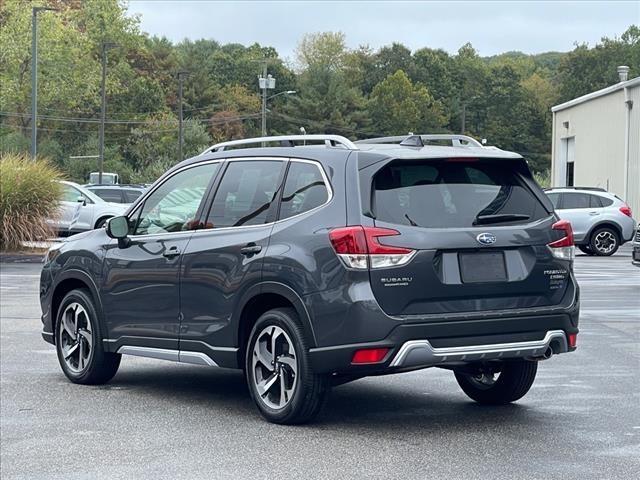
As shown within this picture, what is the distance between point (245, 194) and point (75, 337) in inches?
88.2

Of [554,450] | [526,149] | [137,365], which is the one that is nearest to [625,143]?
[137,365]

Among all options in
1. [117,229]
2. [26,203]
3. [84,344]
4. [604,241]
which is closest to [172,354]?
[117,229]

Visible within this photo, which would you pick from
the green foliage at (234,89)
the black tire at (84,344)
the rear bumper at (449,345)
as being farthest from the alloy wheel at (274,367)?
the green foliage at (234,89)

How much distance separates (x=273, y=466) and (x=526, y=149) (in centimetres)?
11819

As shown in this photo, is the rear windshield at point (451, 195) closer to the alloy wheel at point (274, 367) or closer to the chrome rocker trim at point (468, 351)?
the chrome rocker trim at point (468, 351)

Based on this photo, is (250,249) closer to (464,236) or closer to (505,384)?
(464,236)

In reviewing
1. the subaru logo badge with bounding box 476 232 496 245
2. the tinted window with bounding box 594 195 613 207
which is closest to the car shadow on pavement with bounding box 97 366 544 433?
the subaru logo badge with bounding box 476 232 496 245

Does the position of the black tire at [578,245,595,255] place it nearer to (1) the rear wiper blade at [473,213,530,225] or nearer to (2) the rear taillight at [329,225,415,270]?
(1) the rear wiper blade at [473,213,530,225]

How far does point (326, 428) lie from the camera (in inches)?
317

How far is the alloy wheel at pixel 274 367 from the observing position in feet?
26.3

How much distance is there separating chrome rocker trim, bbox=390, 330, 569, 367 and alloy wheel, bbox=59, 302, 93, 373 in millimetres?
3254

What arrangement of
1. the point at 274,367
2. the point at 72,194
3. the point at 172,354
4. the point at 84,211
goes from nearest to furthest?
the point at 274,367 → the point at 172,354 → the point at 84,211 → the point at 72,194

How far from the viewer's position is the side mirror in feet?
31.1

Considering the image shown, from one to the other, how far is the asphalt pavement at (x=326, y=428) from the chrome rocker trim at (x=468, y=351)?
48 cm
